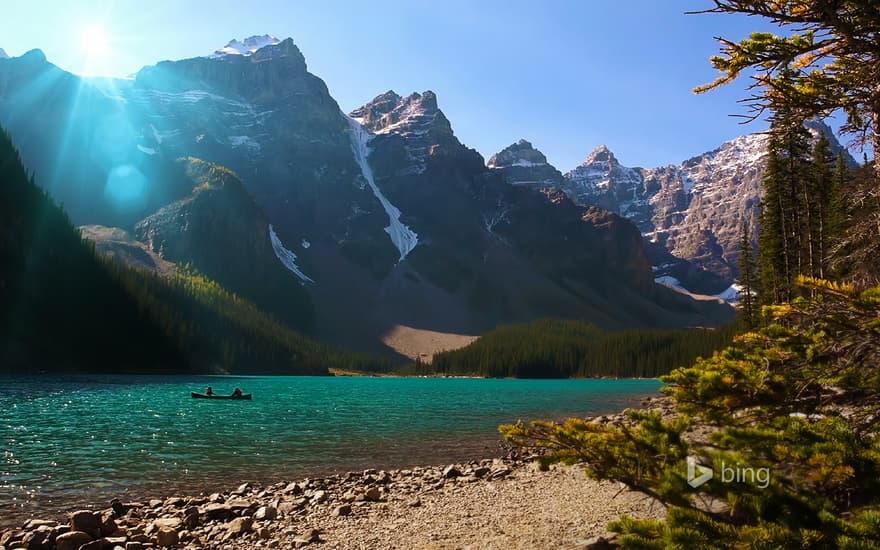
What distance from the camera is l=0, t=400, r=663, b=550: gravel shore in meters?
13.0

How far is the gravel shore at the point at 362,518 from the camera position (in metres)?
13.0

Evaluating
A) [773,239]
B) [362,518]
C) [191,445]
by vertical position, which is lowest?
[191,445]

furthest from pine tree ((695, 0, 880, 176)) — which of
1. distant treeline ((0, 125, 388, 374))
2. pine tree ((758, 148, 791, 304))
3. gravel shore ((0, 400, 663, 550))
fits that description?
distant treeline ((0, 125, 388, 374))

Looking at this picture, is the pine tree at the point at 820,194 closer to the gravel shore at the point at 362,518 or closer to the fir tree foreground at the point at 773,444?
the gravel shore at the point at 362,518

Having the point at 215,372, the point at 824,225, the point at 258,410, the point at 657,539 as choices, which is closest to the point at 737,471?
the point at 657,539

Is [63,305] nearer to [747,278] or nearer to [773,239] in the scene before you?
[747,278]

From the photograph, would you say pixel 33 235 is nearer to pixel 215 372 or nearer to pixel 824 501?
pixel 215 372

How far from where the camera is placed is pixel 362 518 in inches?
615

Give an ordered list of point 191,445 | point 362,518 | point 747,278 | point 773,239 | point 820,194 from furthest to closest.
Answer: point 747,278
point 773,239
point 820,194
point 191,445
point 362,518

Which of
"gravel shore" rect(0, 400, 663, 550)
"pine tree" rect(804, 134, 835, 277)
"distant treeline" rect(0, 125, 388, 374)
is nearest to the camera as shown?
"gravel shore" rect(0, 400, 663, 550)

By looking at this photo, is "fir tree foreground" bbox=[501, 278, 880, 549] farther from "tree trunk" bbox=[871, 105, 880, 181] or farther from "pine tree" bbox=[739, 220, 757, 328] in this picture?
"pine tree" bbox=[739, 220, 757, 328]

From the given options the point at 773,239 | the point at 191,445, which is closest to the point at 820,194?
the point at 773,239

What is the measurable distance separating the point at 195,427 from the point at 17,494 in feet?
67.7

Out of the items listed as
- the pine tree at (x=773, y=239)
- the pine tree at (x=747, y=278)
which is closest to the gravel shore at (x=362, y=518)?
the pine tree at (x=773, y=239)
